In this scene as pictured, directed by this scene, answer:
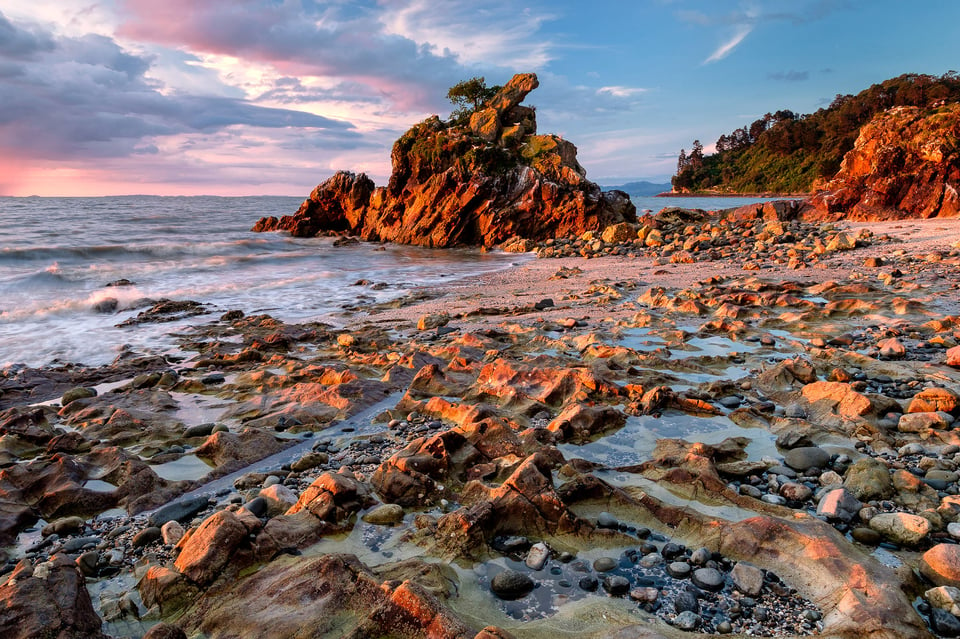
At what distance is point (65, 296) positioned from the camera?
606 inches

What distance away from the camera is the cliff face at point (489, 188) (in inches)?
1204

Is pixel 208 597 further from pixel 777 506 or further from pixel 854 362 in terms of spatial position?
pixel 854 362

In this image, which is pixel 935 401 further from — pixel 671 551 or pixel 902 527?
pixel 671 551

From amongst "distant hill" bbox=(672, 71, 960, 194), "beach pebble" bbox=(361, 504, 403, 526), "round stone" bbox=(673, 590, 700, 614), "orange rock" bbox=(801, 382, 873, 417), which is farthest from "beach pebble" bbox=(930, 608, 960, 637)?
"distant hill" bbox=(672, 71, 960, 194)

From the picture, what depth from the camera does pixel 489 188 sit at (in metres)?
31.3

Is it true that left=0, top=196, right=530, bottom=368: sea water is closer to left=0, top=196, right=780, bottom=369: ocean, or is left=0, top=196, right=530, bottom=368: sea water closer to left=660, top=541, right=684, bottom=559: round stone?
left=0, top=196, right=780, bottom=369: ocean

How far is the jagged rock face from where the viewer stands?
2452cm

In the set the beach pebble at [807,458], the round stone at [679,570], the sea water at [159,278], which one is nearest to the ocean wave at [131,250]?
the sea water at [159,278]

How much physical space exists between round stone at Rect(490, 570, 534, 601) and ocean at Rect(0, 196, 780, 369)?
8814 mm

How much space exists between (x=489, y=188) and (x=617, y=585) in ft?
99.1

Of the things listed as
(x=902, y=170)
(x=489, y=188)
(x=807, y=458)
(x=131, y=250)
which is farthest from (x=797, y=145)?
(x=807, y=458)

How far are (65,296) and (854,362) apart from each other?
19052mm

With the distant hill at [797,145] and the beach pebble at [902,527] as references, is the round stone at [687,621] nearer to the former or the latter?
the beach pebble at [902,527]

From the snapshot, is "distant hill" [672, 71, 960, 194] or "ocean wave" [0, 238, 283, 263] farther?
"distant hill" [672, 71, 960, 194]
